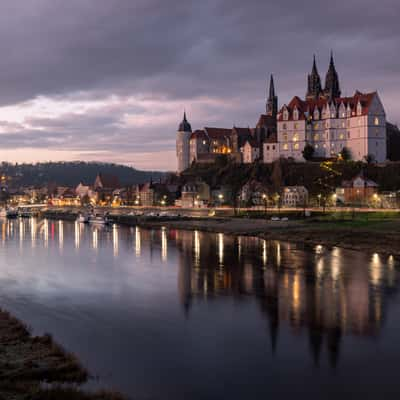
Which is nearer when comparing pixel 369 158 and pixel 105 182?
pixel 369 158

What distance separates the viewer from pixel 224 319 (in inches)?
937

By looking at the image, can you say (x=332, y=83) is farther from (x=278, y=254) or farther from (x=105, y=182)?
(x=105, y=182)

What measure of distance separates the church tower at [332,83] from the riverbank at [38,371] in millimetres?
117697

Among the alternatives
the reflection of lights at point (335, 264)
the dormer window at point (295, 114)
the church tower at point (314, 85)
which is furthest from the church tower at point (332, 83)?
the reflection of lights at point (335, 264)

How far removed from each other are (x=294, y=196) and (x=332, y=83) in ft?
134

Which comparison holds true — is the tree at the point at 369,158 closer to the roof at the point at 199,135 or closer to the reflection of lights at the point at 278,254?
the roof at the point at 199,135

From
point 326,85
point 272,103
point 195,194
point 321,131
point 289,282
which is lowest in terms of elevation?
point 289,282

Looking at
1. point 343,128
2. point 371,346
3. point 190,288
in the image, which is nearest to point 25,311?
point 190,288

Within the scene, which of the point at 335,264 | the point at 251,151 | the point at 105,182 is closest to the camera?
the point at 335,264

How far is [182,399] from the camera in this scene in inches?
583

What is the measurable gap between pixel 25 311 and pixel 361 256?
28.5 meters

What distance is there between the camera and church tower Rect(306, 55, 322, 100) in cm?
13375

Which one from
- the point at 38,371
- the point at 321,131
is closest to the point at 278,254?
the point at 38,371

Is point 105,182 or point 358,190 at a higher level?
point 105,182
